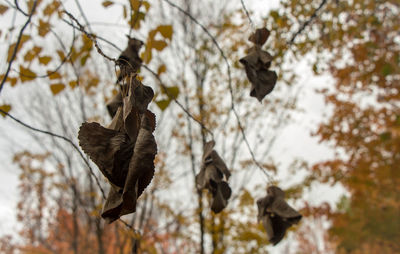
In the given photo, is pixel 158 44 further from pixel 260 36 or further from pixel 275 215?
pixel 275 215

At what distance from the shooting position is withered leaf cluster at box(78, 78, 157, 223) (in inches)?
20.9

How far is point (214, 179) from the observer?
4.02 ft

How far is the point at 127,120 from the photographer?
1.89 feet

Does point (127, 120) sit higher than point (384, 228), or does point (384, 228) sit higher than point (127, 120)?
point (384, 228)

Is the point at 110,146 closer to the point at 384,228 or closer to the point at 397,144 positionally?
the point at 397,144

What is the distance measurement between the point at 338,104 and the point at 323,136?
0.83 metres

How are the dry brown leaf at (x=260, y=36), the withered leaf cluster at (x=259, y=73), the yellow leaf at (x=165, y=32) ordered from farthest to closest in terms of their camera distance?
the yellow leaf at (x=165, y=32), the dry brown leaf at (x=260, y=36), the withered leaf cluster at (x=259, y=73)

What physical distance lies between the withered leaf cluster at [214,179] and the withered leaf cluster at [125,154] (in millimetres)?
690

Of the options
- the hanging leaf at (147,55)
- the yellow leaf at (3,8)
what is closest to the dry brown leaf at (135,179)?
the hanging leaf at (147,55)

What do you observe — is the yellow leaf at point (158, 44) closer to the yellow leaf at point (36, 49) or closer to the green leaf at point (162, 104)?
the green leaf at point (162, 104)

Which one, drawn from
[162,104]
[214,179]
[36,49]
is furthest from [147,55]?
[36,49]

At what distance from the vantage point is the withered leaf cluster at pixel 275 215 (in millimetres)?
1245

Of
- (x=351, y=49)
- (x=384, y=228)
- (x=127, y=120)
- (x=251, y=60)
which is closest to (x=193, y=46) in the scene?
(x=351, y=49)

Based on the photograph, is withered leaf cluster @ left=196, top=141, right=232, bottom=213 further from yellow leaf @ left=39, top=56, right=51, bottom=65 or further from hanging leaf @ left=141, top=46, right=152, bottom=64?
yellow leaf @ left=39, top=56, right=51, bottom=65
